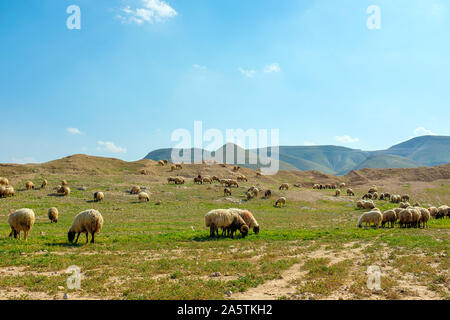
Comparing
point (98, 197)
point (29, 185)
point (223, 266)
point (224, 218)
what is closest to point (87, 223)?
point (224, 218)

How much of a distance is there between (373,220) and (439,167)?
391 ft

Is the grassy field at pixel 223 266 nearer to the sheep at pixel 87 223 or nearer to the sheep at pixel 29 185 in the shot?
the sheep at pixel 87 223

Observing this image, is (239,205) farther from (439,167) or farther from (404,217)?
(439,167)

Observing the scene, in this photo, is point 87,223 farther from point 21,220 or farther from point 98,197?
point 98,197

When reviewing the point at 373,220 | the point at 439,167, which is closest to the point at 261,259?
the point at 373,220

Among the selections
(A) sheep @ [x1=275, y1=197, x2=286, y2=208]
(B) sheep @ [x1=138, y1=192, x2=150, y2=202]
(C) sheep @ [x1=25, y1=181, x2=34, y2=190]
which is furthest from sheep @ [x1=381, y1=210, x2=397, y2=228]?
(C) sheep @ [x1=25, y1=181, x2=34, y2=190]

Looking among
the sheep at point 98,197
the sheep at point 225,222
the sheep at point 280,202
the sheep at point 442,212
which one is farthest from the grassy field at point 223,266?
the sheep at point 280,202

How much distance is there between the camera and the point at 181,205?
147 ft

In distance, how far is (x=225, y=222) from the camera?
69.2 feet

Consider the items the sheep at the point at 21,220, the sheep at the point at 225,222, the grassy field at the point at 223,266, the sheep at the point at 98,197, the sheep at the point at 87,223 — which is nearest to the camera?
the grassy field at the point at 223,266

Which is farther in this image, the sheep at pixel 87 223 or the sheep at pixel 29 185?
the sheep at pixel 29 185

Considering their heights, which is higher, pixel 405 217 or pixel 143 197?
pixel 143 197

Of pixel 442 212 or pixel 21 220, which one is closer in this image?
pixel 21 220

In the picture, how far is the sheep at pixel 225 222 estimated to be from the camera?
21062mm
